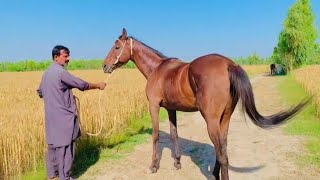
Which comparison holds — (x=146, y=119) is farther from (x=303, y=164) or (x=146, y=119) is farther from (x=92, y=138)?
(x=303, y=164)

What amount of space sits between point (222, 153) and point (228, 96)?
800 millimetres

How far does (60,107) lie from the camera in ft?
15.9

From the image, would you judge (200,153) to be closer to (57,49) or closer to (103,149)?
(103,149)

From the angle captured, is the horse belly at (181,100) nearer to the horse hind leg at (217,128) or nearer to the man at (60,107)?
the horse hind leg at (217,128)

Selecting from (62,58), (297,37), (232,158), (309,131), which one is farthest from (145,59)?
(297,37)

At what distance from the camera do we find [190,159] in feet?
22.4

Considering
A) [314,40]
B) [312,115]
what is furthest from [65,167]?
[314,40]

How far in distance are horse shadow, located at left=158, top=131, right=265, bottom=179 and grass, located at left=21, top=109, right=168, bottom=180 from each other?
0.64 meters

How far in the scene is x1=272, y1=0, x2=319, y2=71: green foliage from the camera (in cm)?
3972

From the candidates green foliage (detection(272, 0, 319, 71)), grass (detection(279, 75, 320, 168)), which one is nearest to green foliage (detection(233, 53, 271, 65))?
green foliage (detection(272, 0, 319, 71))

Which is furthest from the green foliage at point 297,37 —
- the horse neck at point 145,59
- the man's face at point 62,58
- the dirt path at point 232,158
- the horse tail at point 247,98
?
the man's face at point 62,58

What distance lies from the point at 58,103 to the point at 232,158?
141 inches

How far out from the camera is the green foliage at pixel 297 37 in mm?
39719

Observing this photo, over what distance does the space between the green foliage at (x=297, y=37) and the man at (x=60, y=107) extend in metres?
38.0
